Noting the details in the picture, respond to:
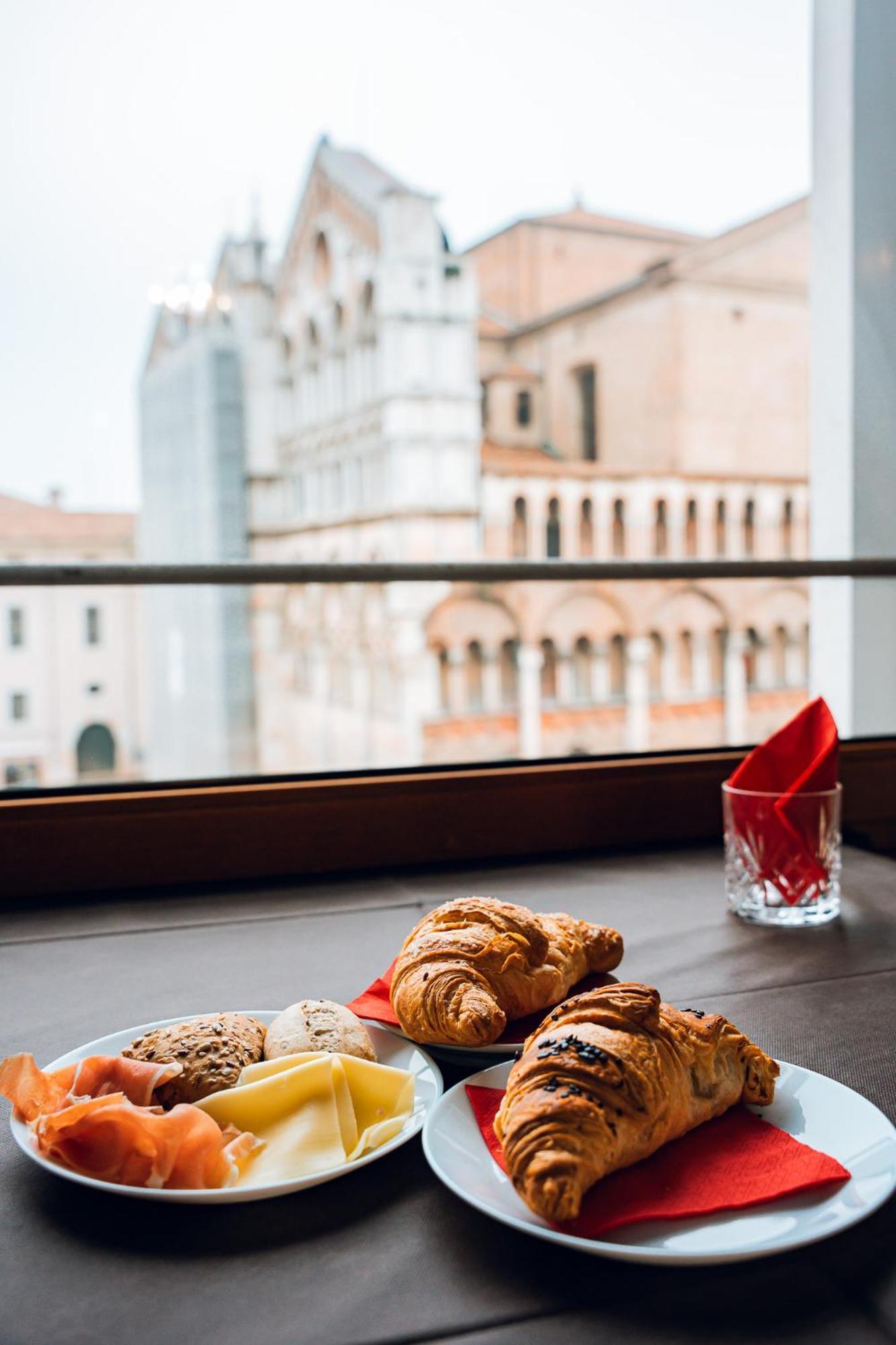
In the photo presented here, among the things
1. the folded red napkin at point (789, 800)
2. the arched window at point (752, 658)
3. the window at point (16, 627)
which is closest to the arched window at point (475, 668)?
the arched window at point (752, 658)

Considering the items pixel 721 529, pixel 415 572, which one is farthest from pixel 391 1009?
pixel 721 529

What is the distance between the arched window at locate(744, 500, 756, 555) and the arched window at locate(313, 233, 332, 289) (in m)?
9.58

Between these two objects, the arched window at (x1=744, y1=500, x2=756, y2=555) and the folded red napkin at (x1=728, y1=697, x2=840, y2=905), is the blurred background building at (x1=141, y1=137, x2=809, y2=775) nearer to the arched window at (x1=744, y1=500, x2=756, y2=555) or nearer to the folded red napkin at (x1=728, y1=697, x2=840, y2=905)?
the arched window at (x1=744, y1=500, x2=756, y2=555)

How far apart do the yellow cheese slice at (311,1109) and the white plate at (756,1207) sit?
0.02m

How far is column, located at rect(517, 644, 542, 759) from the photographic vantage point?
2189 centimetres

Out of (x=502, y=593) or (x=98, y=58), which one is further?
(x=502, y=593)

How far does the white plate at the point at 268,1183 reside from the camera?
0.36 meters

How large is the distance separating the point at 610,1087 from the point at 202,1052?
17cm

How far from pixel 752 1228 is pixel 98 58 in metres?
18.3

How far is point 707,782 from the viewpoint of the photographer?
1087mm

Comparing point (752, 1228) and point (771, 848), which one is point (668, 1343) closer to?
point (752, 1228)

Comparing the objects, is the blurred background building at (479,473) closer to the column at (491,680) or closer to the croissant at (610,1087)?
the column at (491,680)

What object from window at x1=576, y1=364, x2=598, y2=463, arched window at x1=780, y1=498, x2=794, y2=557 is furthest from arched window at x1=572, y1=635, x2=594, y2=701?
arched window at x1=780, y1=498, x2=794, y2=557

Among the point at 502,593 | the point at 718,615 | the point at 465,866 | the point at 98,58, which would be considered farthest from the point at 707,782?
the point at 718,615
